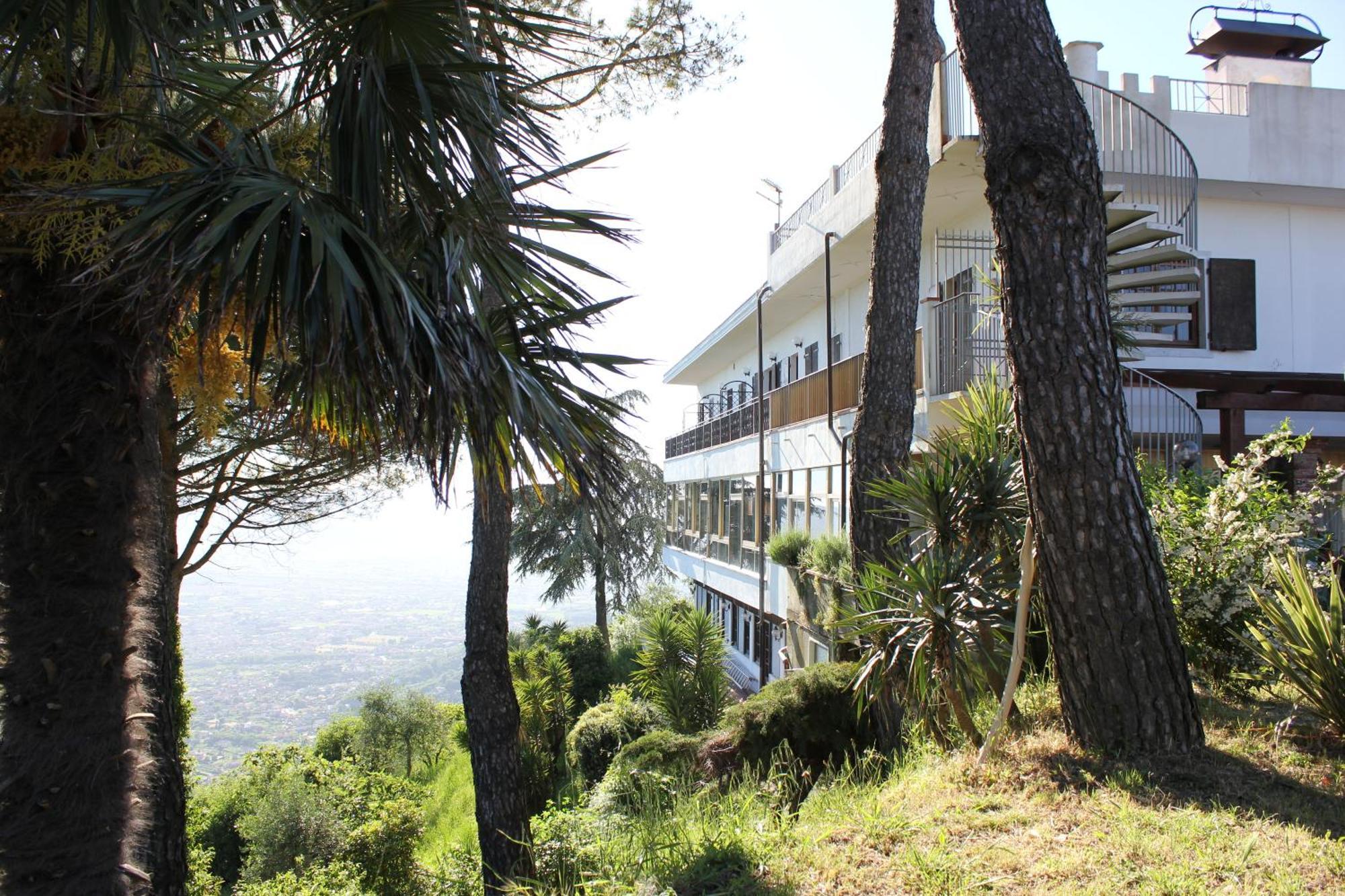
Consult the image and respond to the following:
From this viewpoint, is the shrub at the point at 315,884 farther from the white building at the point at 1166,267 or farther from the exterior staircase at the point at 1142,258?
the exterior staircase at the point at 1142,258

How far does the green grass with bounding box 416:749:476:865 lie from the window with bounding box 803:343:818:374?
11680 millimetres

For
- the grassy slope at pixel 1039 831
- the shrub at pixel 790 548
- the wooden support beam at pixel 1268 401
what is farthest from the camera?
the shrub at pixel 790 548

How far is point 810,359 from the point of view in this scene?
2397 cm

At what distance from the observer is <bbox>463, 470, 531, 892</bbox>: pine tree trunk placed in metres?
9.27

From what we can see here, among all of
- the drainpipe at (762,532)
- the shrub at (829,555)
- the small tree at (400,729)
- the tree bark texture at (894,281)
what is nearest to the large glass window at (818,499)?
the drainpipe at (762,532)

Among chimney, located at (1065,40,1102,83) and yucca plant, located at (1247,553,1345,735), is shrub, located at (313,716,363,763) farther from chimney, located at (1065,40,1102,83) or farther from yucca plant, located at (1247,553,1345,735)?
yucca plant, located at (1247,553,1345,735)

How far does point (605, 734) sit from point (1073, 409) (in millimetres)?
10826

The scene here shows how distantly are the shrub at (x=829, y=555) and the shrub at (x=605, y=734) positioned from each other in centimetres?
316

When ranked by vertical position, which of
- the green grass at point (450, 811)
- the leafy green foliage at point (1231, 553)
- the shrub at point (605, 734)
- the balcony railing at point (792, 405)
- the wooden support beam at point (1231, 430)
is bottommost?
the green grass at point (450, 811)

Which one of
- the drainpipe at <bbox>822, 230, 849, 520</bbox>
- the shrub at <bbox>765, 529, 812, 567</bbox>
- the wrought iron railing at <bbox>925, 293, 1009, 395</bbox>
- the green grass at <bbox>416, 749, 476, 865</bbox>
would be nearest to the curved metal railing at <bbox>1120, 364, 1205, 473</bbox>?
the wrought iron railing at <bbox>925, 293, 1009, 395</bbox>

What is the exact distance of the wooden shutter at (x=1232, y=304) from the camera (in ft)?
49.0

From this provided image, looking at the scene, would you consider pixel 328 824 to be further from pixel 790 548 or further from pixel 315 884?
pixel 790 548

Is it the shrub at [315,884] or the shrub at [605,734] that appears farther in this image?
the shrub at [605,734]

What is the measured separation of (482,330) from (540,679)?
15.3 meters
